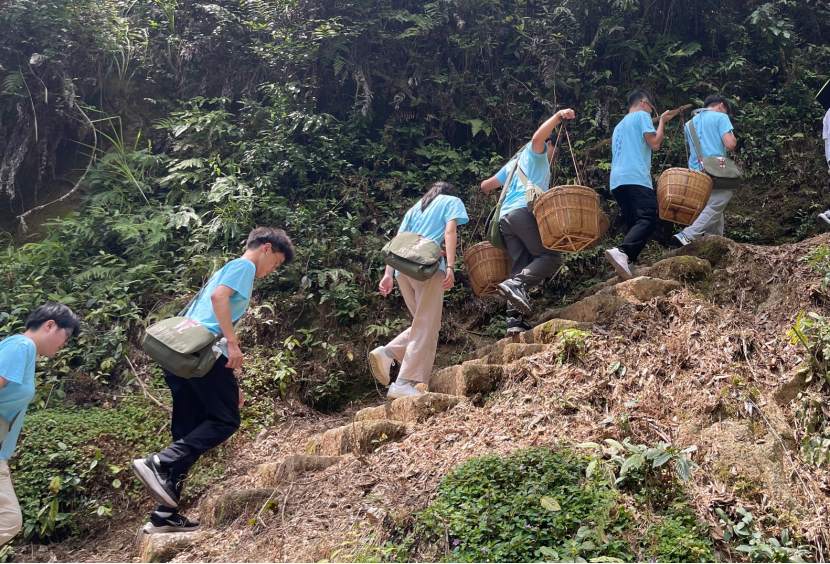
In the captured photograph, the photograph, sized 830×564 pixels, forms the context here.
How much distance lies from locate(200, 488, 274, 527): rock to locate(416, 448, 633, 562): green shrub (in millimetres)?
1461

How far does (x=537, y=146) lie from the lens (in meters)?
7.22

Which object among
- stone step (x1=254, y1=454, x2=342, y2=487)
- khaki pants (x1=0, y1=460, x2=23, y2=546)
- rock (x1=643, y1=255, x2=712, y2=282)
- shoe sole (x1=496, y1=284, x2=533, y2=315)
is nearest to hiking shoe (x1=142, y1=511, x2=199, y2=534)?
stone step (x1=254, y1=454, x2=342, y2=487)

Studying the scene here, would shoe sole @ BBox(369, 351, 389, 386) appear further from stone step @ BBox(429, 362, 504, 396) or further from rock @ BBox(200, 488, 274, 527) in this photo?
rock @ BBox(200, 488, 274, 527)

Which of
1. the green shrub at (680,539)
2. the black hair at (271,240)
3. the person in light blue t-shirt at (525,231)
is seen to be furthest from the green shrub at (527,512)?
the person in light blue t-shirt at (525,231)

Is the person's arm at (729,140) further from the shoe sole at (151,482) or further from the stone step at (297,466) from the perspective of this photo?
the shoe sole at (151,482)

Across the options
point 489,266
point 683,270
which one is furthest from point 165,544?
point 683,270

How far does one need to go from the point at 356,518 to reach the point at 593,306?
3185mm

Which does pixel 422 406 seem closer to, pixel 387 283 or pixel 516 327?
pixel 387 283

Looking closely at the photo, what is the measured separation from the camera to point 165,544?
502 cm

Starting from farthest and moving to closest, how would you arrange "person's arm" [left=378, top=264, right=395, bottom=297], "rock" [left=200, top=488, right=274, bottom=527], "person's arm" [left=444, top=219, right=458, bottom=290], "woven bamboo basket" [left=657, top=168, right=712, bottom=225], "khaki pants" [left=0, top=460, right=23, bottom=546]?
"woven bamboo basket" [left=657, top=168, right=712, bottom=225], "person's arm" [left=378, top=264, right=395, bottom=297], "person's arm" [left=444, top=219, right=458, bottom=290], "rock" [left=200, top=488, right=274, bottom=527], "khaki pants" [left=0, top=460, right=23, bottom=546]

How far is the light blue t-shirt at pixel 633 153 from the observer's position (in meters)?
7.76

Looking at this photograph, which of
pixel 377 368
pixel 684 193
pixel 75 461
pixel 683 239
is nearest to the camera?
pixel 75 461

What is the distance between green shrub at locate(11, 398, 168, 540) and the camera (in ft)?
20.4

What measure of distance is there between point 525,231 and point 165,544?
4105 mm
